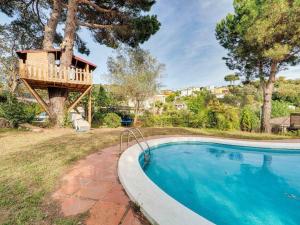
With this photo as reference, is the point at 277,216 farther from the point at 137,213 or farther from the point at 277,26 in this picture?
the point at 277,26

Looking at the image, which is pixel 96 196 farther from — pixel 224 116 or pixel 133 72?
pixel 133 72

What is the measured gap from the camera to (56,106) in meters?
12.1

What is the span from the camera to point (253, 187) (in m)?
5.57

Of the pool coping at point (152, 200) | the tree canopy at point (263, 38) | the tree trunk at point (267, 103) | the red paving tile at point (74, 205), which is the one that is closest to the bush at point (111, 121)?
the pool coping at point (152, 200)

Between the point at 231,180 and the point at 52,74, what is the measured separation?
10.4 m

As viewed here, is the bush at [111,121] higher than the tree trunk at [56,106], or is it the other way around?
the tree trunk at [56,106]

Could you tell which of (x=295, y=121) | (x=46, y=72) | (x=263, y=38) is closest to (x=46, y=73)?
(x=46, y=72)

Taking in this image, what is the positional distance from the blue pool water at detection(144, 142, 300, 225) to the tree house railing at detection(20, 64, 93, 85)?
22.1 ft

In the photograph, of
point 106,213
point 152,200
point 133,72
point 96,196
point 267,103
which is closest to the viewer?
point 106,213

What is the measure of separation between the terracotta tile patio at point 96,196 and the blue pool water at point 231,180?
1.78m

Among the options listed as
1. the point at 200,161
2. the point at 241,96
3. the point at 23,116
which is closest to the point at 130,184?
the point at 200,161

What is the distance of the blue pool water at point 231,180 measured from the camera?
164 inches

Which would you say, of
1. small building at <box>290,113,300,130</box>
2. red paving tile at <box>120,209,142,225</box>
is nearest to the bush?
red paving tile at <box>120,209,142,225</box>

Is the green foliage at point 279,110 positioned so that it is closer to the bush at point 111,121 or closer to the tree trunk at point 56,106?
the bush at point 111,121
